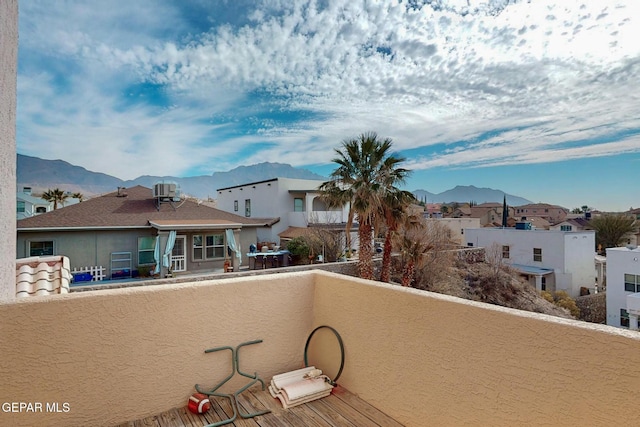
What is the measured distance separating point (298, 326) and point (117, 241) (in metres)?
13.7

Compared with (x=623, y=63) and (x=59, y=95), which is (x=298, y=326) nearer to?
(x=623, y=63)

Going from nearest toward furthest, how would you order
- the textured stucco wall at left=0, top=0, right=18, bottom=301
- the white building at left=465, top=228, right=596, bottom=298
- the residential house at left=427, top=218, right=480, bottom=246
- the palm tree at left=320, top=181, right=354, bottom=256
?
the textured stucco wall at left=0, top=0, right=18, bottom=301, the palm tree at left=320, top=181, right=354, bottom=256, the white building at left=465, top=228, right=596, bottom=298, the residential house at left=427, top=218, right=480, bottom=246

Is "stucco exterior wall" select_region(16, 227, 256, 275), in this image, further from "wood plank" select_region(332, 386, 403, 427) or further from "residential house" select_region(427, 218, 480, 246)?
"residential house" select_region(427, 218, 480, 246)

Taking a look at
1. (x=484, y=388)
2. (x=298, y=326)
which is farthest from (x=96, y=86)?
(x=484, y=388)

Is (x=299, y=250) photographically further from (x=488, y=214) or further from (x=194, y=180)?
(x=194, y=180)

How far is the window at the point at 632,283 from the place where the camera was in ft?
56.1

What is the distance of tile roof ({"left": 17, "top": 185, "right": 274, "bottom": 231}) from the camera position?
42.8ft

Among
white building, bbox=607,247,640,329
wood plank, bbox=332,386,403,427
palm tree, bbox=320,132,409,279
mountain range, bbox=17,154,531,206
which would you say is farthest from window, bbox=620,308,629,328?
mountain range, bbox=17,154,531,206

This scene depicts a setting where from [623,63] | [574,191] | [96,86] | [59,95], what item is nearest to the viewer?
[623,63]

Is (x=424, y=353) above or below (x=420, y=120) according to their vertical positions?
below

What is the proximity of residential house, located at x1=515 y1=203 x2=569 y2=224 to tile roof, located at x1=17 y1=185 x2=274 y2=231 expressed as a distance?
178 feet

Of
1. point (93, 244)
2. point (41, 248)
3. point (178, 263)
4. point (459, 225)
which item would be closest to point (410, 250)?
point (178, 263)

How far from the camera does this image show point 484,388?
192 centimetres

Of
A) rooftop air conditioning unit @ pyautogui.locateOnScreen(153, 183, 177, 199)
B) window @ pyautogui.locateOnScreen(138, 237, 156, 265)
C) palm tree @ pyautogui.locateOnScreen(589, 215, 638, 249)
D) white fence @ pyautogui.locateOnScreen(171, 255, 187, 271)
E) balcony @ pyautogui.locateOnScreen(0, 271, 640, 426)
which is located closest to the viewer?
balcony @ pyautogui.locateOnScreen(0, 271, 640, 426)
